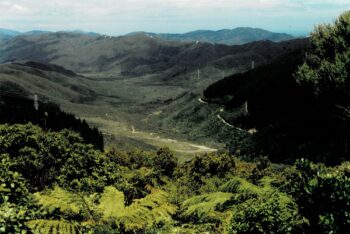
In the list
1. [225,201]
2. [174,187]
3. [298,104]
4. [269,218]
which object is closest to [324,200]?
[269,218]

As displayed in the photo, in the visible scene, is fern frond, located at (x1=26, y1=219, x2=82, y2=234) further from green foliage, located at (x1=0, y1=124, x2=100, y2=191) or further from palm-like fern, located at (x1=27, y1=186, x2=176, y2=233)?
green foliage, located at (x1=0, y1=124, x2=100, y2=191)

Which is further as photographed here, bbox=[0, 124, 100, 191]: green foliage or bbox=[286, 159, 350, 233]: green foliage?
bbox=[0, 124, 100, 191]: green foliage

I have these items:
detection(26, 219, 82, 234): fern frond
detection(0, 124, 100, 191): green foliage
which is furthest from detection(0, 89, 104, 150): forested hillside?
detection(26, 219, 82, 234): fern frond

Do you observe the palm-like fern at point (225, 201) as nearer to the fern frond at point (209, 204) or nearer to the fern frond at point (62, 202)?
the fern frond at point (209, 204)

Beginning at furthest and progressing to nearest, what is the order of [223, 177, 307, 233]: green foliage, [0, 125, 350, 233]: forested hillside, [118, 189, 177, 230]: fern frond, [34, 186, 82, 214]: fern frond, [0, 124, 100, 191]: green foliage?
[0, 124, 100, 191]: green foliage → [34, 186, 82, 214]: fern frond → [118, 189, 177, 230]: fern frond → [223, 177, 307, 233]: green foliage → [0, 125, 350, 233]: forested hillside

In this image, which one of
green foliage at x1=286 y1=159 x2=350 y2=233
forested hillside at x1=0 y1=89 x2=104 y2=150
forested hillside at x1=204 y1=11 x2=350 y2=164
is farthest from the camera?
forested hillside at x1=0 y1=89 x2=104 y2=150

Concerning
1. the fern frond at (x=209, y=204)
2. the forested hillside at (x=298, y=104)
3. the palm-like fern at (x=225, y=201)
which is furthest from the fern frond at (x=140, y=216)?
the forested hillside at (x=298, y=104)

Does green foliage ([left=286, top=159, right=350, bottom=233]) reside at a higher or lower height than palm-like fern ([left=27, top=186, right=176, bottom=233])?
higher
